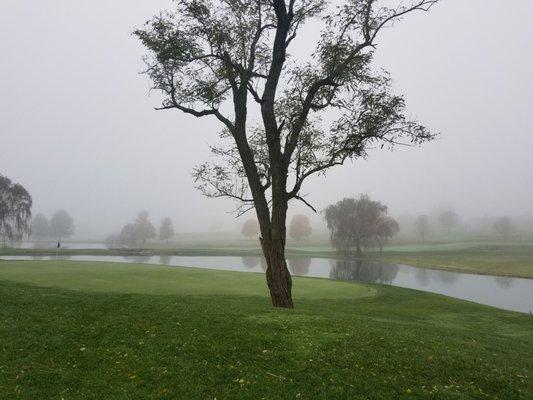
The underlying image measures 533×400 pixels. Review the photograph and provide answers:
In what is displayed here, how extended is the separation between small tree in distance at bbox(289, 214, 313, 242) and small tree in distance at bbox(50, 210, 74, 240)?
3772 inches

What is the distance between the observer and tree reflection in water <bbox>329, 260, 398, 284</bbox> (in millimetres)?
54659

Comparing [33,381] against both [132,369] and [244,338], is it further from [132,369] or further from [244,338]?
[244,338]

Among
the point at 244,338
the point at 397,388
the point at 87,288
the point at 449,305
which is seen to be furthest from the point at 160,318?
the point at 449,305

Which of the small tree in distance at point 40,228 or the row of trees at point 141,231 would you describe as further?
the small tree in distance at point 40,228

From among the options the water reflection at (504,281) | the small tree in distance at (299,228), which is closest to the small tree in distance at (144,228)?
the small tree in distance at (299,228)

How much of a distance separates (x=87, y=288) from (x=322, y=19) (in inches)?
841

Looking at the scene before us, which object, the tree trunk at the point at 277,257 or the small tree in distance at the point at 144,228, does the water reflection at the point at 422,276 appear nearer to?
the tree trunk at the point at 277,257

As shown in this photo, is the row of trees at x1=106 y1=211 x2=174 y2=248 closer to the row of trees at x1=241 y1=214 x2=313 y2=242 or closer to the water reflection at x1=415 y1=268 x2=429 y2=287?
the row of trees at x1=241 y1=214 x2=313 y2=242

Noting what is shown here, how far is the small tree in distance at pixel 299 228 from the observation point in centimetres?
13762

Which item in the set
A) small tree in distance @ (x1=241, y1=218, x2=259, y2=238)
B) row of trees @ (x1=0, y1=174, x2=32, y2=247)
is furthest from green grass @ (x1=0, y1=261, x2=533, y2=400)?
small tree in distance @ (x1=241, y1=218, x2=259, y2=238)

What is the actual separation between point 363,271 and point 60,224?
141 metres

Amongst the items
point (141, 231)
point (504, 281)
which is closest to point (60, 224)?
point (141, 231)

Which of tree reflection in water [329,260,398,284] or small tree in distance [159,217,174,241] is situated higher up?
small tree in distance [159,217,174,241]

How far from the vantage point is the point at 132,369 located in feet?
29.6
